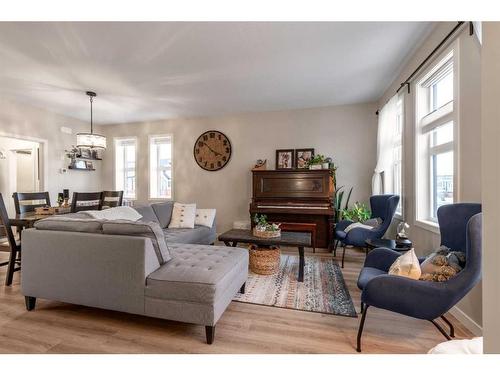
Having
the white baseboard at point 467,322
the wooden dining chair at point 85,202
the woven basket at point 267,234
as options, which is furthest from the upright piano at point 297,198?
the wooden dining chair at point 85,202

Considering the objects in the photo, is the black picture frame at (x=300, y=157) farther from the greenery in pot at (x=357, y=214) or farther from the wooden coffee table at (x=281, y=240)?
the wooden coffee table at (x=281, y=240)

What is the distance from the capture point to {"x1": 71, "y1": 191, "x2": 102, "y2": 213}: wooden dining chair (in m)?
3.08

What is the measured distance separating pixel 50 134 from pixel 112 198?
2.10 m

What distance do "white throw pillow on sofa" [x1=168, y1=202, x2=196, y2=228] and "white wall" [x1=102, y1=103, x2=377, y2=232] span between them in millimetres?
1312

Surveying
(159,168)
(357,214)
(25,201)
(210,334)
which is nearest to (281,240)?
(210,334)

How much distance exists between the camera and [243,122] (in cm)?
488

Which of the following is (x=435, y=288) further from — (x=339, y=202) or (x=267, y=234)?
(x=339, y=202)

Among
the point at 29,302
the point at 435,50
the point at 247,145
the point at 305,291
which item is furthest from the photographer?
the point at 247,145

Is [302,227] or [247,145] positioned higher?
[247,145]

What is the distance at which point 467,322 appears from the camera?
183cm

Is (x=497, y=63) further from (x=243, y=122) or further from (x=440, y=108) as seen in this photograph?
(x=243, y=122)

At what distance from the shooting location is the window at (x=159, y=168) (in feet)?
17.8
